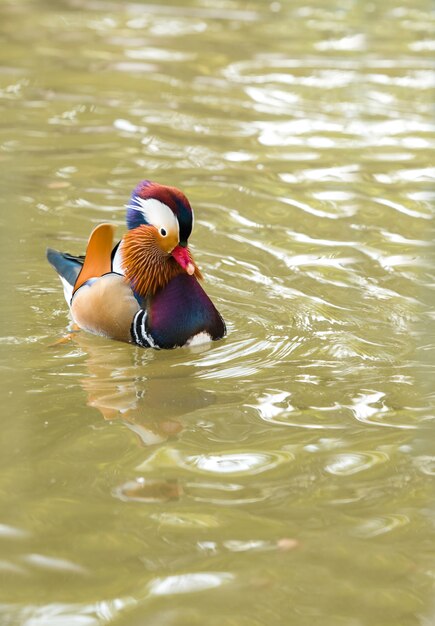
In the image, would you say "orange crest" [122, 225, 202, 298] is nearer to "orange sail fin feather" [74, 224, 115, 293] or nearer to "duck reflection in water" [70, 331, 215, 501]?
"orange sail fin feather" [74, 224, 115, 293]

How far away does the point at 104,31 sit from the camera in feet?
42.1

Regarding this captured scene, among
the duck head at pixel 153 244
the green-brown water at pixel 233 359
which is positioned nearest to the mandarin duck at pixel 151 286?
the duck head at pixel 153 244

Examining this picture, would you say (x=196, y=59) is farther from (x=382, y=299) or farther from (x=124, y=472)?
(x=124, y=472)

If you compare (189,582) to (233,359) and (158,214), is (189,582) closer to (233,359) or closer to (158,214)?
(233,359)

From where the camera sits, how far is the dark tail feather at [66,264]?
6.45 m

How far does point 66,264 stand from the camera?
6.52 m

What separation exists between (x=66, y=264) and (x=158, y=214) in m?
0.78

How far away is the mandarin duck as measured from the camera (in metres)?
5.95

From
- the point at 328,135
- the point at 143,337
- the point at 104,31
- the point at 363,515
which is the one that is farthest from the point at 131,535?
the point at 104,31

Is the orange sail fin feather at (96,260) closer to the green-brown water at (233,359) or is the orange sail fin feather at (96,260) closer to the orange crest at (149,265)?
the orange crest at (149,265)

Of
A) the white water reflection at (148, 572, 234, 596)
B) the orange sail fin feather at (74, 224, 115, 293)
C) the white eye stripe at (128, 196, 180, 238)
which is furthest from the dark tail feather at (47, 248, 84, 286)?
the white water reflection at (148, 572, 234, 596)

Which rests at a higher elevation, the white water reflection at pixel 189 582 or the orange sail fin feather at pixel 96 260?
the orange sail fin feather at pixel 96 260

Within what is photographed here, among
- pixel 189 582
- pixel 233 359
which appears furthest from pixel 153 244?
pixel 189 582

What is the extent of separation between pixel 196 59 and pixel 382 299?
5.82 metres
